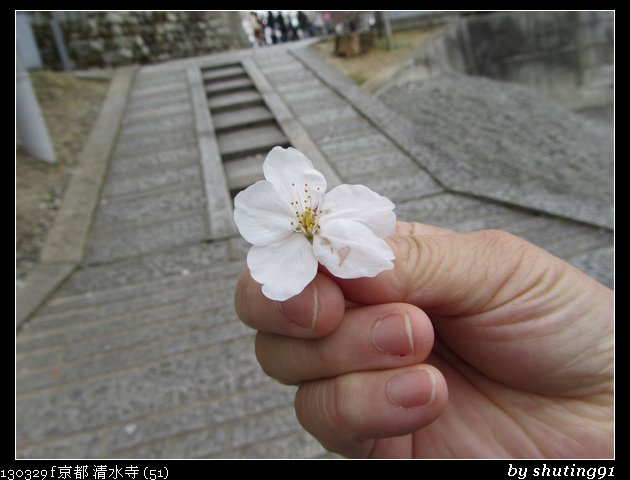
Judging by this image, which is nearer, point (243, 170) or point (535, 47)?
point (243, 170)

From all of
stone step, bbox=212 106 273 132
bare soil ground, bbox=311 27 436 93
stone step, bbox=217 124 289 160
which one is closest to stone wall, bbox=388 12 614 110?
bare soil ground, bbox=311 27 436 93

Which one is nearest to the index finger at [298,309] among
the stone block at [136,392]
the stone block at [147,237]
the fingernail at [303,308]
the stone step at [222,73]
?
the fingernail at [303,308]

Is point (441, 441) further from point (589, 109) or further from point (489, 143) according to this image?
point (589, 109)

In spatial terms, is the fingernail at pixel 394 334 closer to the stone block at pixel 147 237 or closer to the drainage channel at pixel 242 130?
the drainage channel at pixel 242 130

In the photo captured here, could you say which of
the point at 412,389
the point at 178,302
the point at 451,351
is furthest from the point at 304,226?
the point at 178,302

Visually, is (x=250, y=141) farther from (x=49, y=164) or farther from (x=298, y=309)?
(x=298, y=309)

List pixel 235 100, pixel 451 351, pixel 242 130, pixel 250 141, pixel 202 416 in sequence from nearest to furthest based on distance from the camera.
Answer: pixel 451 351 < pixel 202 416 < pixel 250 141 < pixel 242 130 < pixel 235 100

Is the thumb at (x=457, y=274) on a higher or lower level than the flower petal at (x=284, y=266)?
lower
